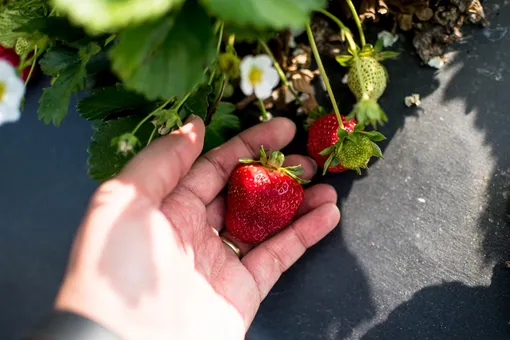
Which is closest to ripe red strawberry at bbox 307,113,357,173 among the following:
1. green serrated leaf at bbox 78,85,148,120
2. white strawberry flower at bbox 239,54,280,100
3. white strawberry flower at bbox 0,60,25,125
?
white strawberry flower at bbox 239,54,280,100

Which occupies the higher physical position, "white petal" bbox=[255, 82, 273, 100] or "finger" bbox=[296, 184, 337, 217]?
"white petal" bbox=[255, 82, 273, 100]

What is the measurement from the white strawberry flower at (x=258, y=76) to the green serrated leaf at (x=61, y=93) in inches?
8.3

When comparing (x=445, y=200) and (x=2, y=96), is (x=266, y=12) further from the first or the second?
(x=445, y=200)

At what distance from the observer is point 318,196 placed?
88 centimetres

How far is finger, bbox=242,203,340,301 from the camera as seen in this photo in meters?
0.85

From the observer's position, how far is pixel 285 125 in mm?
870

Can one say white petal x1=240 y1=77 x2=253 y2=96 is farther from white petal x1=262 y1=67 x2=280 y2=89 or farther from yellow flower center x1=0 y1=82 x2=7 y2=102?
yellow flower center x1=0 y1=82 x2=7 y2=102

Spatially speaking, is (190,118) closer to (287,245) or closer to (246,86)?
(246,86)

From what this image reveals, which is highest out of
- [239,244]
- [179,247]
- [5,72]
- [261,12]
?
[261,12]

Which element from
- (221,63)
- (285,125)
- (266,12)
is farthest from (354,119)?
(266,12)

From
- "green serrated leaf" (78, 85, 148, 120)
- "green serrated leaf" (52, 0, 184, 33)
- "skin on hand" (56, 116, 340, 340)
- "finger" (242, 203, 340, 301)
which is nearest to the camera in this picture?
"green serrated leaf" (52, 0, 184, 33)

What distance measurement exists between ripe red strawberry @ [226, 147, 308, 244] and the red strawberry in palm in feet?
0.15

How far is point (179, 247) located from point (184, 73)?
28cm

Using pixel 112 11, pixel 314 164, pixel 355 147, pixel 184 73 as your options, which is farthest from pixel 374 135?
pixel 112 11
